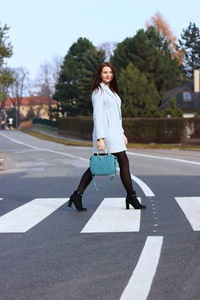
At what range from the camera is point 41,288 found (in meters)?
4.28

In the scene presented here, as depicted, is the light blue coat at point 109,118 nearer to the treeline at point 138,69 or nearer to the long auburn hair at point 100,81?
the long auburn hair at point 100,81

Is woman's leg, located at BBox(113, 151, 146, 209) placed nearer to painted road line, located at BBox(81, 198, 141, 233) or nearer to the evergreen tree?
painted road line, located at BBox(81, 198, 141, 233)

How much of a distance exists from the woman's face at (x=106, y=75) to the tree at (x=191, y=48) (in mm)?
90956

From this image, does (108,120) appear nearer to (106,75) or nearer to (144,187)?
(106,75)

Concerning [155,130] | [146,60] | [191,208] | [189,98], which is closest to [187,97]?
[189,98]

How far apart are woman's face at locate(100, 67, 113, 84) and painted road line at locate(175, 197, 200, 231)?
6.45ft

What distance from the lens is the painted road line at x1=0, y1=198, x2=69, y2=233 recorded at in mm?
7059

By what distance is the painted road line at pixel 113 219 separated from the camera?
6.72 meters

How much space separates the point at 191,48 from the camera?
321 ft

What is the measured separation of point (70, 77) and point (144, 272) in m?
81.9

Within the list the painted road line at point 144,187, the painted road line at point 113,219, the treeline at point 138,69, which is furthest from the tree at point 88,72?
the painted road line at point 113,219

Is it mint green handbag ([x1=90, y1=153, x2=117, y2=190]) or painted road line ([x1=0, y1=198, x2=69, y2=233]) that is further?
mint green handbag ([x1=90, y1=153, x2=117, y2=190])

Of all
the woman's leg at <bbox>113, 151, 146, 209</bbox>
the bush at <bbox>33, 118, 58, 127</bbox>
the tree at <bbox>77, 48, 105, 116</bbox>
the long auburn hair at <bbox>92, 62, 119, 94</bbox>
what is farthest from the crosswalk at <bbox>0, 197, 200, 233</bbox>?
the bush at <bbox>33, 118, 58, 127</bbox>

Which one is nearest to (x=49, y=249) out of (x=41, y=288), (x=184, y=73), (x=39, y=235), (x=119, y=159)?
Answer: (x=39, y=235)
